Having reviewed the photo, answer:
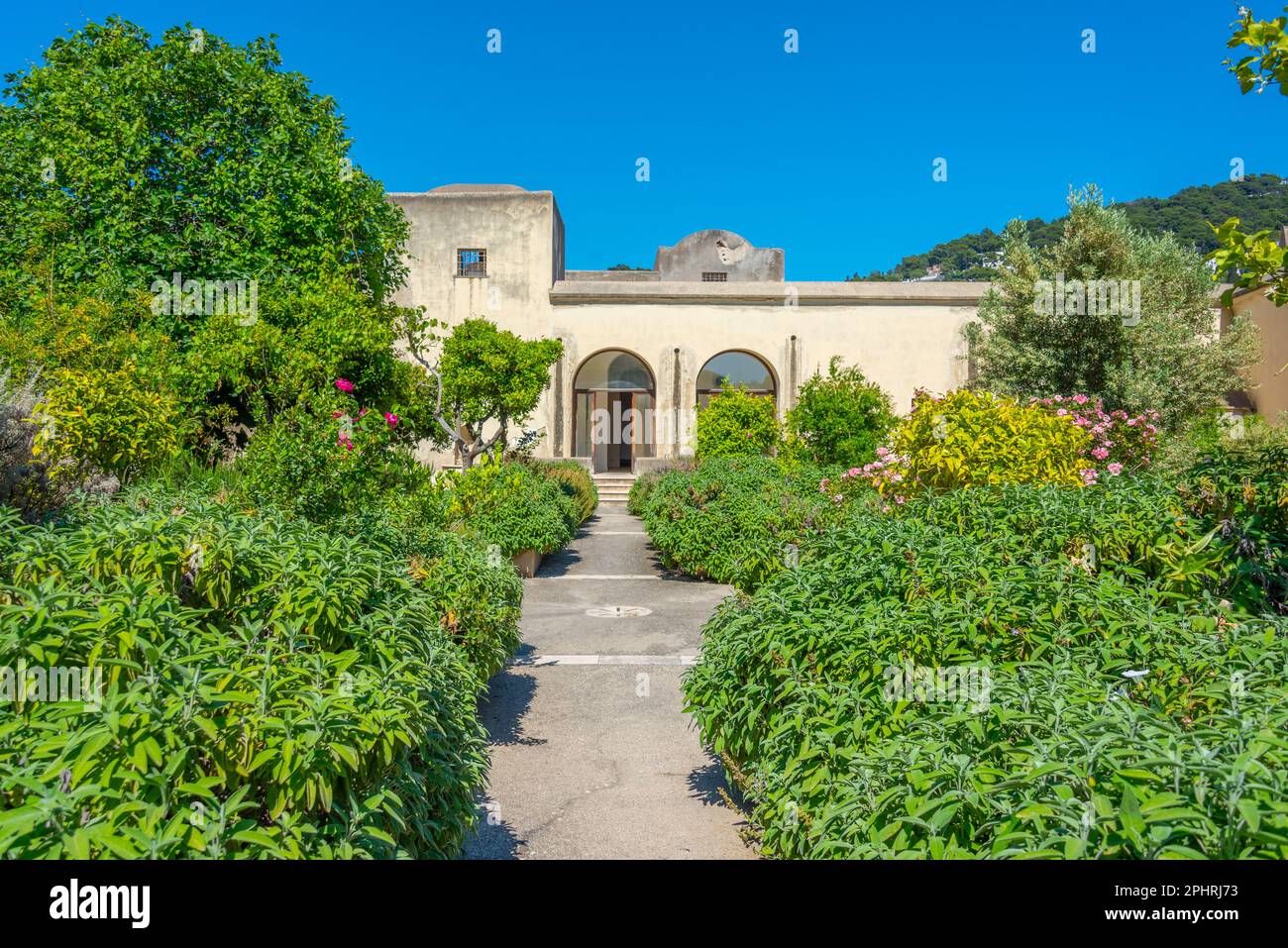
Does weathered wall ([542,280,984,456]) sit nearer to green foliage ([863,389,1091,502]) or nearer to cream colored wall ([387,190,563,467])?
cream colored wall ([387,190,563,467])

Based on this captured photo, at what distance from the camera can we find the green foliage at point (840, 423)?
16.2 metres

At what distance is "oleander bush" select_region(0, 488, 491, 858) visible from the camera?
6.35 feet

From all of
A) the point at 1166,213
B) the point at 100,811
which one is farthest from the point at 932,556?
the point at 1166,213

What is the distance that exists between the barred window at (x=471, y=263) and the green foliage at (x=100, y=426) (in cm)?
1752

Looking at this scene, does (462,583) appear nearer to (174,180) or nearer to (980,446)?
(980,446)

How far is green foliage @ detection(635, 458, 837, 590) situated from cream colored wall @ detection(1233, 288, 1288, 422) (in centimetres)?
1333

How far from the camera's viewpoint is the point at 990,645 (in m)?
3.69

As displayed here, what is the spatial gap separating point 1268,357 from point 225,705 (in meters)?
24.2

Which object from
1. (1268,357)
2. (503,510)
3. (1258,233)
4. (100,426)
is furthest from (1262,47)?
(1268,357)

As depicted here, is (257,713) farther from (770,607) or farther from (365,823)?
(770,607)

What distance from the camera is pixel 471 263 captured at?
80.6 feet

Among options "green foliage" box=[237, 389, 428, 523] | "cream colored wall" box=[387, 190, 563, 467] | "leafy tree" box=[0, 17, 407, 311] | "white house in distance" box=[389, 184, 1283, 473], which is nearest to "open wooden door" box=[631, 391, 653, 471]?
"white house in distance" box=[389, 184, 1283, 473]

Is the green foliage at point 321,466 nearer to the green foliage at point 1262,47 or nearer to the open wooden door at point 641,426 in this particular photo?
the green foliage at point 1262,47

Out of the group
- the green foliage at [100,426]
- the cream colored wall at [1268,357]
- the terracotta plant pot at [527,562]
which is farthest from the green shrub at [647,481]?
the cream colored wall at [1268,357]
